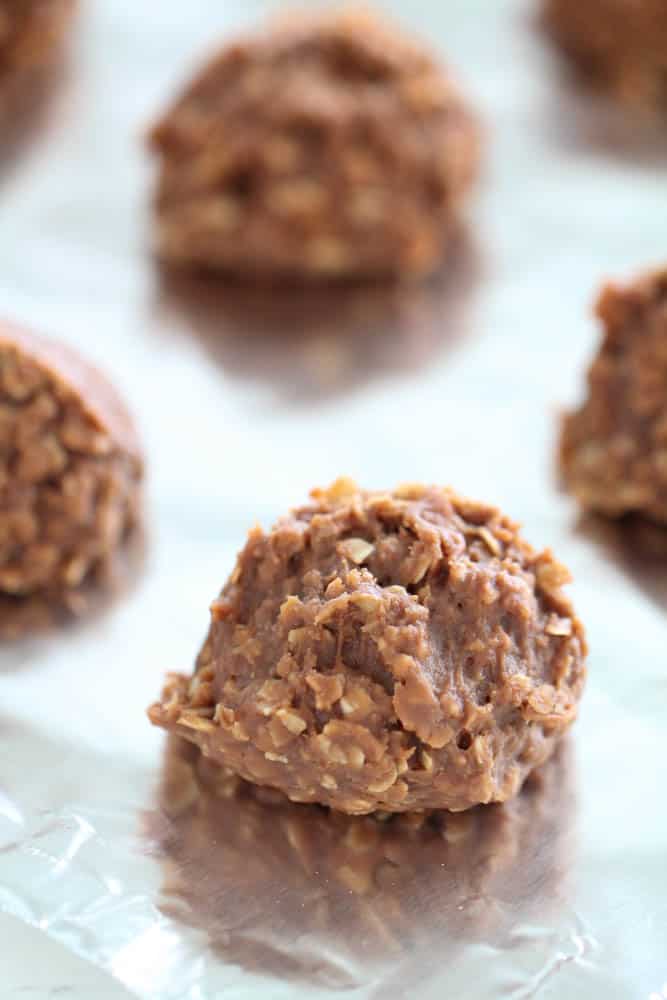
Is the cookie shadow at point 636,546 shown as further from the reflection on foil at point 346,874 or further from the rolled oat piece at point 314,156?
the rolled oat piece at point 314,156

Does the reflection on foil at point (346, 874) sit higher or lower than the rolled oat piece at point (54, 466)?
lower

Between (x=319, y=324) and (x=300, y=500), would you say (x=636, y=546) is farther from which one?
(x=319, y=324)

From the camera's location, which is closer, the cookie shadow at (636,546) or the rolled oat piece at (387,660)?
the rolled oat piece at (387,660)

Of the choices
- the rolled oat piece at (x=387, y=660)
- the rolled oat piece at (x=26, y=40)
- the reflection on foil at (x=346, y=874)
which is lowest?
the reflection on foil at (x=346, y=874)

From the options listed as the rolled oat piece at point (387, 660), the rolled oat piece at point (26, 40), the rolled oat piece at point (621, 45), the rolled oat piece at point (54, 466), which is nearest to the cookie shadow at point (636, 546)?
the rolled oat piece at point (387, 660)

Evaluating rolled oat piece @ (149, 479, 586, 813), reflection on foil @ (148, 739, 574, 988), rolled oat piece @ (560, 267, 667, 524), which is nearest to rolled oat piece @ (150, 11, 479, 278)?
rolled oat piece @ (560, 267, 667, 524)

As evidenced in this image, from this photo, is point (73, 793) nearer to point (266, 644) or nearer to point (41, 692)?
point (41, 692)
